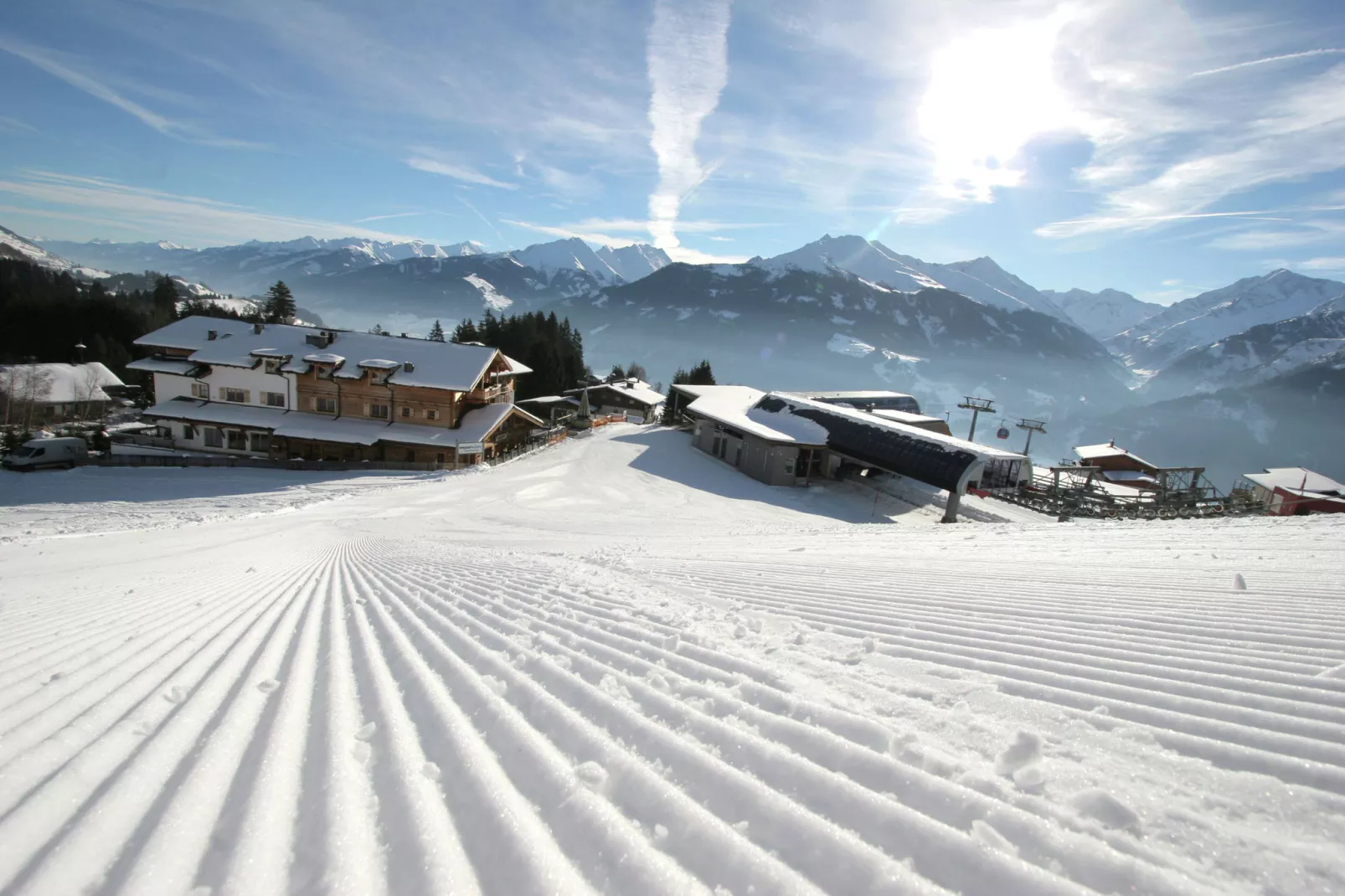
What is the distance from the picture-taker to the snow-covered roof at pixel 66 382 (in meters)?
45.4

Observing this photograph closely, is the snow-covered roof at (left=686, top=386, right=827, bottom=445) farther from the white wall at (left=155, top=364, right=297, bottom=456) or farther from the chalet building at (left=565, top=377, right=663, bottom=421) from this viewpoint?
the white wall at (left=155, top=364, right=297, bottom=456)

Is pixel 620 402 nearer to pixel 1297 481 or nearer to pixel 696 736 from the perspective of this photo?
pixel 1297 481

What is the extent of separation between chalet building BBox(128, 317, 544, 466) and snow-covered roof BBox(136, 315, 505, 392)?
→ 0.07 m

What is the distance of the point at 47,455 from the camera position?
1033 inches

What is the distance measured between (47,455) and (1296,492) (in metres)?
69.7

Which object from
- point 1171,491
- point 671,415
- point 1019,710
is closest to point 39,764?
point 1019,710

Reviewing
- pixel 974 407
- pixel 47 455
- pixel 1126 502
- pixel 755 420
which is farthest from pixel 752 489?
pixel 47 455

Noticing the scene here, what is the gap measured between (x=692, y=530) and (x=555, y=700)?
13550 mm

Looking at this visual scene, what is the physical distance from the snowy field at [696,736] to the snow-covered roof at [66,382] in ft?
189

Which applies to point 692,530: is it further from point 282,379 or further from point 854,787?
point 282,379

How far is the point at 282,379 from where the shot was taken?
33.4 meters

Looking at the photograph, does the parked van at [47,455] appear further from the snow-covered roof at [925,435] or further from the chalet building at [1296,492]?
the chalet building at [1296,492]

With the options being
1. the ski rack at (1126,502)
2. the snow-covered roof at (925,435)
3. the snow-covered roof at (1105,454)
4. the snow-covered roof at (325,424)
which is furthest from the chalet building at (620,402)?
the snow-covered roof at (1105,454)

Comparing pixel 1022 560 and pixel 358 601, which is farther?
pixel 1022 560
